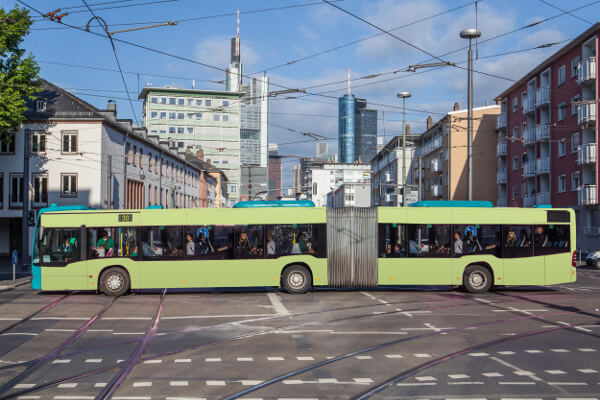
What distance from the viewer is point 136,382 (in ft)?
24.4

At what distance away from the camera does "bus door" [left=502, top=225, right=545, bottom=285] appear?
18.7 meters

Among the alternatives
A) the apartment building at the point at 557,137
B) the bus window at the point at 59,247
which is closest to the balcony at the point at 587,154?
the apartment building at the point at 557,137

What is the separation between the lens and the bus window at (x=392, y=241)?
18500mm

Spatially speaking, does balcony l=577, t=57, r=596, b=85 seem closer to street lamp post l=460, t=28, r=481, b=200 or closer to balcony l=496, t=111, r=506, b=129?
balcony l=496, t=111, r=506, b=129

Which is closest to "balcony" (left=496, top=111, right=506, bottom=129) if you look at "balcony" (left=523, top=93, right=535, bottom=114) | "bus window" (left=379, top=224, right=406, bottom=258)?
"balcony" (left=523, top=93, right=535, bottom=114)

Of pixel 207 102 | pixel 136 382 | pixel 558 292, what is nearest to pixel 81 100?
pixel 558 292

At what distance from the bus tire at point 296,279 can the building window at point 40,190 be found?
89.9ft

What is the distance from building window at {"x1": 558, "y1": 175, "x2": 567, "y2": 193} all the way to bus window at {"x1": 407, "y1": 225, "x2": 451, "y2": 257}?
94.1ft

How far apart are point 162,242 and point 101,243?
1.87m

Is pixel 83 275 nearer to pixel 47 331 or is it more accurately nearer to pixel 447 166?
pixel 47 331

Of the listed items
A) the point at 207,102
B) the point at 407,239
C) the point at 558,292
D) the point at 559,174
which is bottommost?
the point at 558,292

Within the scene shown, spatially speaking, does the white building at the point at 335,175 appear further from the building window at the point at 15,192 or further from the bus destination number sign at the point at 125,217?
the bus destination number sign at the point at 125,217

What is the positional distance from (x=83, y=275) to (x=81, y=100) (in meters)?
27.6

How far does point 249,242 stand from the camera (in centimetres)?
1820
